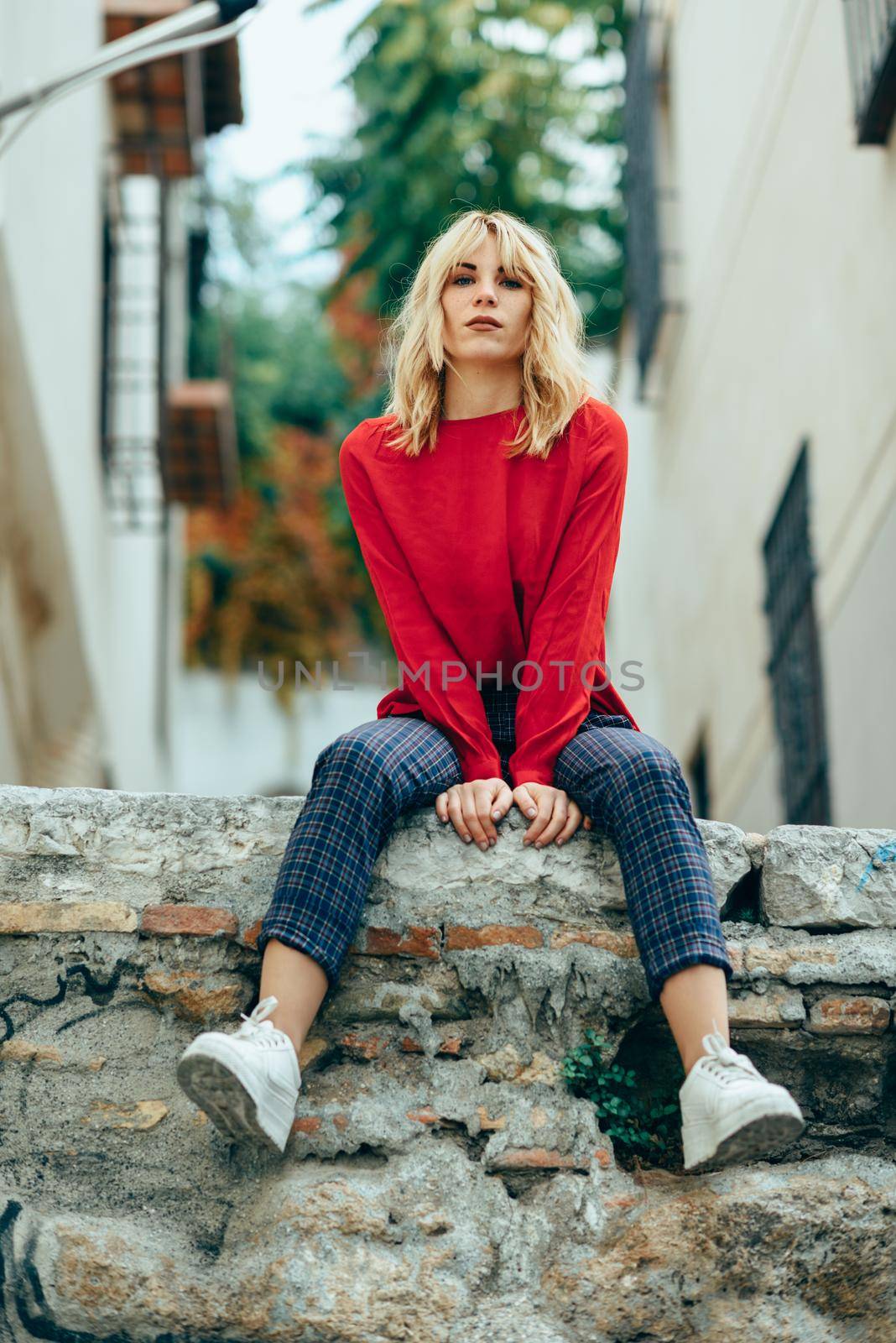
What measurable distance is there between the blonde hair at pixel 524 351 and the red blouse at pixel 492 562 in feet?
0.14

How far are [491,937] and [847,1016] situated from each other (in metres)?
0.72

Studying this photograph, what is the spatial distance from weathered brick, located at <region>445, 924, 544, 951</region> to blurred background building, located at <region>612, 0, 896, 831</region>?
9.16 feet

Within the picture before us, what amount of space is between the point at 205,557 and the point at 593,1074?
1616cm

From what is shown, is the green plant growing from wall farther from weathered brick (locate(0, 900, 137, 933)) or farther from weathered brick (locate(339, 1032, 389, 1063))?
weathered brick (locate(0, 900, 137, 933))

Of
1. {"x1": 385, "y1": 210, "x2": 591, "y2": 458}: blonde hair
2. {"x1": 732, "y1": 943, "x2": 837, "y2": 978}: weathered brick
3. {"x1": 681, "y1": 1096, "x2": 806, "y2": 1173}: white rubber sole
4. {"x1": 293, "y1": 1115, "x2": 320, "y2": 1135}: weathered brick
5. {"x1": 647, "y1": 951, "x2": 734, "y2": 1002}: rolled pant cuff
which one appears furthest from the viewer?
{"x1": 385, "y1": 210, "x2": 591, "y2": 458}: blonde hair

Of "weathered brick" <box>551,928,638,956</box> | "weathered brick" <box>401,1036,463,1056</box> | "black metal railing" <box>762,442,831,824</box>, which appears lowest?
"black metal railing" <box>762,442,831,824</box>

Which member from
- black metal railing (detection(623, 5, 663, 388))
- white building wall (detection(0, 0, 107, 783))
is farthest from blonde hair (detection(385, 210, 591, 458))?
black metal railing (detection(623, 5, 663, 388))

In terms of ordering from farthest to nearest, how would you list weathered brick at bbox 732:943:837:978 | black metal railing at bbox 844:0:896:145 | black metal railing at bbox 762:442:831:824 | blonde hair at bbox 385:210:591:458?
black metal railing at bbox 762:442:831:824 → black metal railing at bbox 844:0:896:145 → blonde hair at bbox 385:210:591:458 → weathered brick at bbox 732:943:837:978

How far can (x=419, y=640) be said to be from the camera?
3.55 metres

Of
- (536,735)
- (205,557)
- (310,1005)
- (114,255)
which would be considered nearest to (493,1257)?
(310,1005)

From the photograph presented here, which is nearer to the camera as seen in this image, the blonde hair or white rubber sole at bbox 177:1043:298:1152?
white rubber sole at bbox 177:1043:298:1152

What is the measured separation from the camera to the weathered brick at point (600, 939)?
132 inches

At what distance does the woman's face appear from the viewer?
12.2 ft

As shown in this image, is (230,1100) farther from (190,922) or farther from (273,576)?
(273,576)
